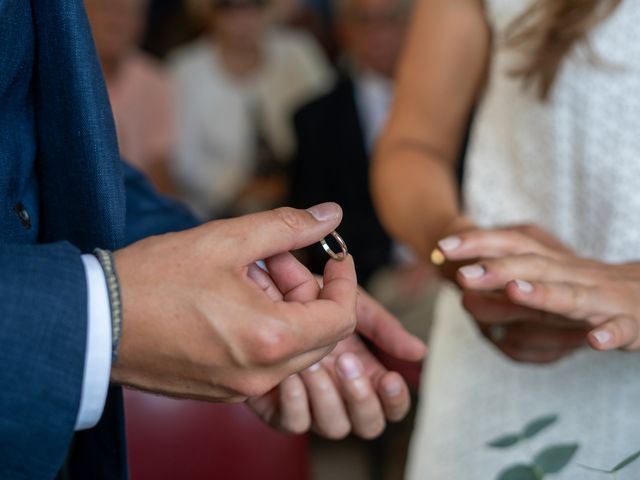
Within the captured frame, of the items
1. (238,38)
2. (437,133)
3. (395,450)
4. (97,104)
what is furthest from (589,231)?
(238,38)

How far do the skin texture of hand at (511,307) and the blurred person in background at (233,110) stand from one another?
2.08 m

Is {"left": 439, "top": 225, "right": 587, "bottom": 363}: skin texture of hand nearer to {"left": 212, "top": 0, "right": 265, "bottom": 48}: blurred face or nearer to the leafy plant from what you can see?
the leafy plant

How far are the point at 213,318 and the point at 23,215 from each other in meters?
0.26

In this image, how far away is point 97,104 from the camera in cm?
72

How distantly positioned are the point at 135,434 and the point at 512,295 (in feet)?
2.41

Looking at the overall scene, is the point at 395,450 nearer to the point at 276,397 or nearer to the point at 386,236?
the point at 386,236

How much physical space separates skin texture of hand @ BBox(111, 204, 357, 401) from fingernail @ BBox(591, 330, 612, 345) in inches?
10.0

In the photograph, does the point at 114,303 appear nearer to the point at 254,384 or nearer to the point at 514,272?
the point at 254,384

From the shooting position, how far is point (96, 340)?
1.86 ft

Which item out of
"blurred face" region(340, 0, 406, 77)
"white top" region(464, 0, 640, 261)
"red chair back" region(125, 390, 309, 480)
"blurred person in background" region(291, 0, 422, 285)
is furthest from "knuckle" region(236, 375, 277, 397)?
"blurred face" region(340, 0, 406, 77)

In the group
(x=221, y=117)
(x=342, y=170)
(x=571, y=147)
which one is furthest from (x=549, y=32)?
(x=221, y=117)

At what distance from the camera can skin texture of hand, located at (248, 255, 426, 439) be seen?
796 millimetres

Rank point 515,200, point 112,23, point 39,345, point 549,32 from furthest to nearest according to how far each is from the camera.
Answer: point 112,23 → point 515,200 → point 549,32 → point 39,345

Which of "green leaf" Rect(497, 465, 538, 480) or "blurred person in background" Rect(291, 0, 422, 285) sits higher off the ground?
"green leaf" Rect(497, 465, 538, 480)
